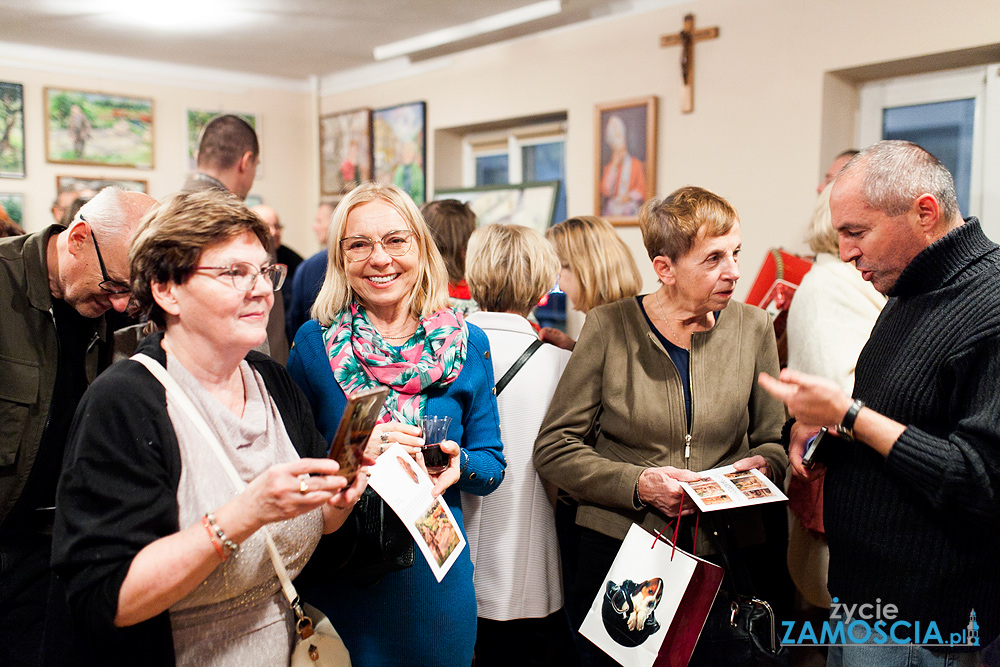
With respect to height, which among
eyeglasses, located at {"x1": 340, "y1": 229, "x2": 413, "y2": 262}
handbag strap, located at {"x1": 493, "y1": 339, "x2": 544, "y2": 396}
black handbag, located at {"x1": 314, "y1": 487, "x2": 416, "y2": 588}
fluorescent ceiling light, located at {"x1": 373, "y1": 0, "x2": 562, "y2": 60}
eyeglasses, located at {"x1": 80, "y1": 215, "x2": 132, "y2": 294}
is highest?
fluorescent ceiling light, located at {"x1": 373, "y1": 0, "x2": 562, "y2": 60}

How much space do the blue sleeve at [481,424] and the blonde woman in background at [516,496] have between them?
0.22 m

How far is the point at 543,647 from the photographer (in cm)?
231

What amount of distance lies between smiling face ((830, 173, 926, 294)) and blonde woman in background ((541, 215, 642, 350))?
3.58 ft

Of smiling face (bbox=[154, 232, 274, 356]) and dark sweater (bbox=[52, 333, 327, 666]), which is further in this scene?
smiling face (bbox=[154, 232, 274, 356])

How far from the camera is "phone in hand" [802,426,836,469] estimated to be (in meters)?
1.74

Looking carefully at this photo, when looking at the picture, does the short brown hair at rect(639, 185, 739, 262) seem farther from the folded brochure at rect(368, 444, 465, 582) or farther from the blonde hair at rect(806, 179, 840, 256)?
the folded brochure at rect(368, 444, 465, 582)

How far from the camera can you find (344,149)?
7.45 metres

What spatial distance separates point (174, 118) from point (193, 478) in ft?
22.4

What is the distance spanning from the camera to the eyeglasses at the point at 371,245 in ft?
6.27

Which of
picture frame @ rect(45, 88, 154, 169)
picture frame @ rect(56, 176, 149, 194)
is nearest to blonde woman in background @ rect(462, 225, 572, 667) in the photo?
picture frame @ rect(56, 176, 149, 194)

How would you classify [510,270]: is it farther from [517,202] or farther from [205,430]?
[517,202]

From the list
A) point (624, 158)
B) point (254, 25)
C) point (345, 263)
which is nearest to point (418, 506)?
point (345, 263)


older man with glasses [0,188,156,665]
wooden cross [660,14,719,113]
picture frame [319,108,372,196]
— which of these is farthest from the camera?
picture frame [319,108,372,196]

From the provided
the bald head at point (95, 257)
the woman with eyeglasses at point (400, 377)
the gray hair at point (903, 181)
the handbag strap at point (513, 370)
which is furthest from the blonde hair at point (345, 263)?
the gray hair at point (903, 181)
